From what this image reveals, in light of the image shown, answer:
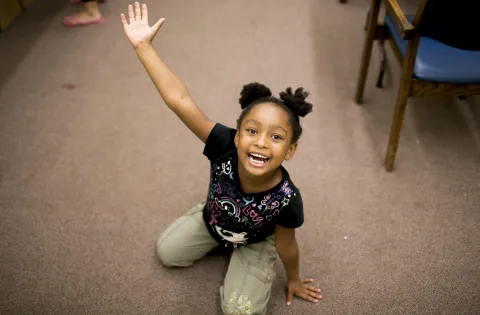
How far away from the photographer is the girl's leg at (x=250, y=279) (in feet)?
3.92

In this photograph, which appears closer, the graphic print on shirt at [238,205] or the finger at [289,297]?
the graphic print on shirt at [238,205]

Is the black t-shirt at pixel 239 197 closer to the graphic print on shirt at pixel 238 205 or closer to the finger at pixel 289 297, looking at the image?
the graphic print on shirt at pixel 238 205

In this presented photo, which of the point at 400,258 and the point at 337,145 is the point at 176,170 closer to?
the point at 337,145

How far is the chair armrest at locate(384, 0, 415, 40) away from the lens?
4.34ft

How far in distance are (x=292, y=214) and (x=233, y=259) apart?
11.8 inches

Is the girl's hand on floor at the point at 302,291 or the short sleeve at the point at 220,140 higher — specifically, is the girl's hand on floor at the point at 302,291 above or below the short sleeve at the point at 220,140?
below

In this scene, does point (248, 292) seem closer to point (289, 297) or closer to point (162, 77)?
point (289, 297)

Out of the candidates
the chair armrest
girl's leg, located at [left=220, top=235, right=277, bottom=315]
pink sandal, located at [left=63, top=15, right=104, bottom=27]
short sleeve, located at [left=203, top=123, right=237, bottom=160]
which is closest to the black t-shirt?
short sleeve, located at [left=203, top=123, right=237, bottom=160]

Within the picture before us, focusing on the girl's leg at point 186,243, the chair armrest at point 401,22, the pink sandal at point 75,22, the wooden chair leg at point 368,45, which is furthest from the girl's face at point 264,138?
the pink sandal at point 75,22

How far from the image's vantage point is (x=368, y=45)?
179 centimetres

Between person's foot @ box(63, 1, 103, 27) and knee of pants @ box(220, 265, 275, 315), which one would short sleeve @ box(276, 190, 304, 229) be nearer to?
knee of pants @ box(220, 265, 275, 315)

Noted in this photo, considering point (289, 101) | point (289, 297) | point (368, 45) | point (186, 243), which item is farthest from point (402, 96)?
point (186, 243)

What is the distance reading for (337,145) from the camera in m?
1.76

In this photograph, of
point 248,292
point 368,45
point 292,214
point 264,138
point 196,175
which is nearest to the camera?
point 264,138
